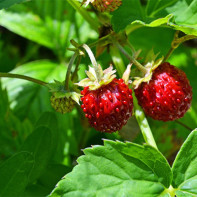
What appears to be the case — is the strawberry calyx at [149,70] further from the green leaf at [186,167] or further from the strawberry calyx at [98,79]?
the green leaf at [186,167]

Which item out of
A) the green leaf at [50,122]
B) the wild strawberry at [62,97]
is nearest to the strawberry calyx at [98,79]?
the wild strawberry at [62,97]

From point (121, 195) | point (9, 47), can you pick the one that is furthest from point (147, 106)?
point (9, 47)

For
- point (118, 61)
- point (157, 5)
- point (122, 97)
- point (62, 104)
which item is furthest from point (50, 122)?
point (157, 5)

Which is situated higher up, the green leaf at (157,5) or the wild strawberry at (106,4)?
the wild strawberry at (106,4)

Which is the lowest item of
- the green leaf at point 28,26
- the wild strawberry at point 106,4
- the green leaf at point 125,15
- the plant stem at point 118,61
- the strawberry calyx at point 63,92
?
the plant stem at point 118,61

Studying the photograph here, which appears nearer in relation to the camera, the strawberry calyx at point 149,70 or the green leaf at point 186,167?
the green leaf at point 186,167

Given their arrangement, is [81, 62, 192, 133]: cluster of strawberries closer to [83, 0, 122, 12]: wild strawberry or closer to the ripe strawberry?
the ripe strawberry

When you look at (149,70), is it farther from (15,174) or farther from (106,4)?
(15,174)

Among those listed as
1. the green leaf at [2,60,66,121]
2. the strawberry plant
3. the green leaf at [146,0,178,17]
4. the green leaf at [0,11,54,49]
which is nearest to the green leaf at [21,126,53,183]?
the strawberry plant
